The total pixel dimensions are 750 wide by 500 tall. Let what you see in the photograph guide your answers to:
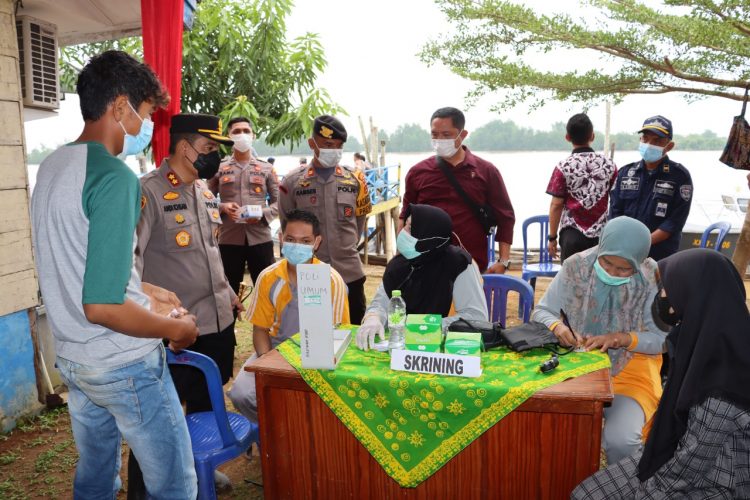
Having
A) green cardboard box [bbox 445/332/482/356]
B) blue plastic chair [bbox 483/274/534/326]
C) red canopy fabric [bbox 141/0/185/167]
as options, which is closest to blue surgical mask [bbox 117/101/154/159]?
green cardboard box [bbox 445/332/482/356]

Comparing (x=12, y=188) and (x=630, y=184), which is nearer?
(x=12, y=188)

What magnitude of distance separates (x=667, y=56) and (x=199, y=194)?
398 cm

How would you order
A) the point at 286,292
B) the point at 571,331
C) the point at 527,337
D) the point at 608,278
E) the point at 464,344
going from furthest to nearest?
the point at 286,292 → the point at 608,278 → the point at 571,331 → the point at 527,337 → the point at 464,344

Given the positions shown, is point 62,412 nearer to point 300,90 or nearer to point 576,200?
point 576,200

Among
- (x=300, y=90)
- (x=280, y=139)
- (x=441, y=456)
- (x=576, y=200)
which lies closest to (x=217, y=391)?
(x=441, y=456)

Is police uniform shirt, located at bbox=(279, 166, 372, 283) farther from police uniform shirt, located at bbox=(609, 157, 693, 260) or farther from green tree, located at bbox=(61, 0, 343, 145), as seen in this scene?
green tree, located at bbox=(61, 0, 343, 145)

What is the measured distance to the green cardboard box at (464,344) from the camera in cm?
222

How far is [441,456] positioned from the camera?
2.16m

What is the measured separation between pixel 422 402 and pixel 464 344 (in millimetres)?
289

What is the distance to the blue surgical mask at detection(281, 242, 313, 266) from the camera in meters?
2.97

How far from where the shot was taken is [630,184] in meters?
4.33

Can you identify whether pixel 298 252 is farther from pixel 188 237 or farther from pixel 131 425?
pixel 131 425

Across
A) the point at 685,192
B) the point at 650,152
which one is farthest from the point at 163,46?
the point at 685,192

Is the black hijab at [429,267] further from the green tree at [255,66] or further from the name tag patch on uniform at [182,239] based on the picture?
the green tree at [255,66]
